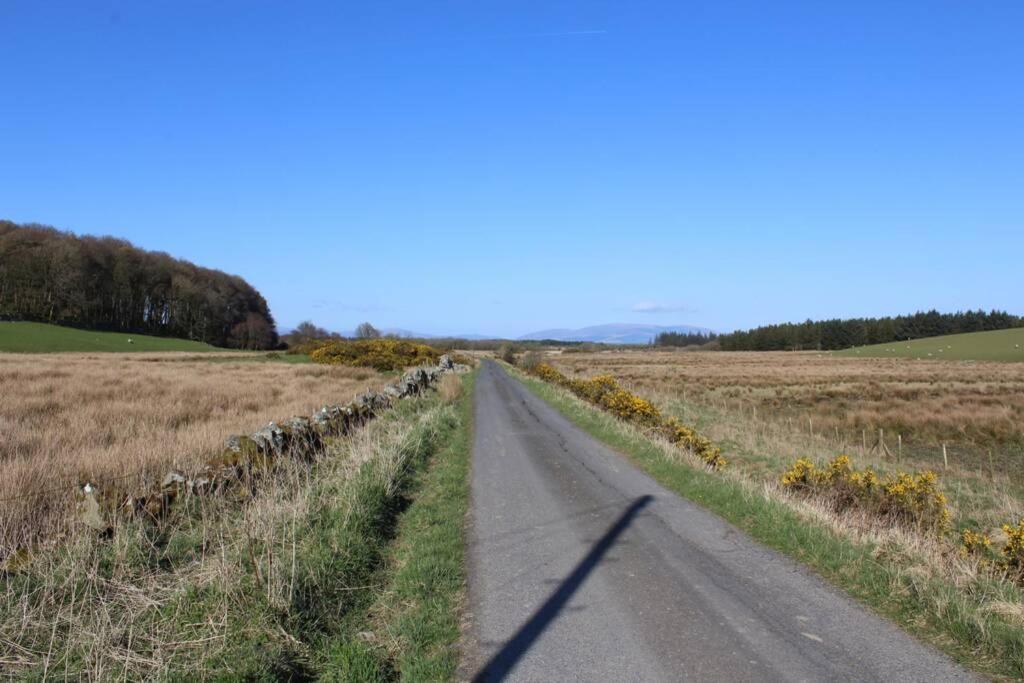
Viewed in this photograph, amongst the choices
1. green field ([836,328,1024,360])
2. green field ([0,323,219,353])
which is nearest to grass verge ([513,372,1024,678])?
green field ([0,323,219,353])

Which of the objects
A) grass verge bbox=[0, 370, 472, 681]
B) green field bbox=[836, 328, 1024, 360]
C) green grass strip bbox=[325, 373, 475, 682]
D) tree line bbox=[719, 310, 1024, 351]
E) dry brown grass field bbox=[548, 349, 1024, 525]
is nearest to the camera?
grass verge bbox=[0, 370, 472, 681]

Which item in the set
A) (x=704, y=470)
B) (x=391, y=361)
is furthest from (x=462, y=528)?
(x=391, y=361)

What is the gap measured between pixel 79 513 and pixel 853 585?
28.6 ft

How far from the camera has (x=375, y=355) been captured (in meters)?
56.2

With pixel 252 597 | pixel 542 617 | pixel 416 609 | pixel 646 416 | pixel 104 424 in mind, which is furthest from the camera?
pixel 646 416

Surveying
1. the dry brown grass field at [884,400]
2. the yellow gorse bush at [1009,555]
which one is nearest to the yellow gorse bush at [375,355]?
the dry brown grass field at [884,400]

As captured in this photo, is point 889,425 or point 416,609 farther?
point 889,425

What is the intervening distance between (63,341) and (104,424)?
63379 mm

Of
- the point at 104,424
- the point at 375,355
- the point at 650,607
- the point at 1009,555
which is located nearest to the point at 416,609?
the point at 650,607

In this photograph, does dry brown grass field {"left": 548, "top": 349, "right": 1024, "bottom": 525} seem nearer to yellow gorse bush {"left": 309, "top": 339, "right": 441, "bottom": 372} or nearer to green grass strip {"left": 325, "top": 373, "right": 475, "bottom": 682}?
green grass strip {"left": 325, "top": 373, "right": 475, "bottom": 682}

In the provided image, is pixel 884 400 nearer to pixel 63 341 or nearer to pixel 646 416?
pixel 646 416

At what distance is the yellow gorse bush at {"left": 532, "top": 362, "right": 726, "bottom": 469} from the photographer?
16.7 m

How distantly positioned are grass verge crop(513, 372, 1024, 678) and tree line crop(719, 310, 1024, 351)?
6257 inches

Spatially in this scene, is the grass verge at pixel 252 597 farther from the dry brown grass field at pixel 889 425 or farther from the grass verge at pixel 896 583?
the dry brown grass field at pixel 889 425
